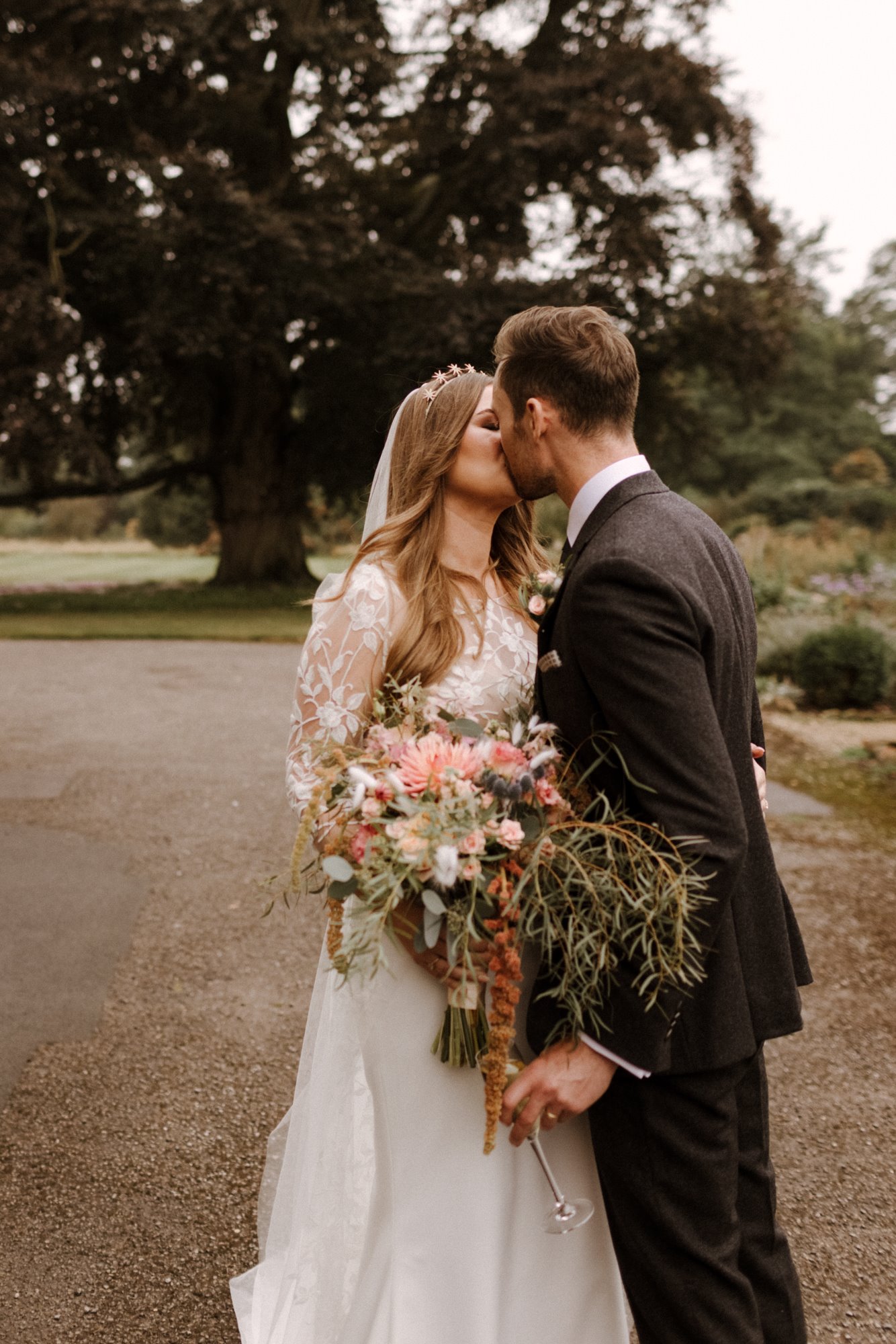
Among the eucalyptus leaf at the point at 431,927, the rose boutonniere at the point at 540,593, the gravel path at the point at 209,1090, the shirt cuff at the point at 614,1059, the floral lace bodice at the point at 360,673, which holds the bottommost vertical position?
the gravel path at the point at 209,1090

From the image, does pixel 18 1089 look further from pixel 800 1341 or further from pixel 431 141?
pixel 431 141

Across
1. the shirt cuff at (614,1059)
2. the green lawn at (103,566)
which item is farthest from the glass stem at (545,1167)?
the green lawn at (103,566)

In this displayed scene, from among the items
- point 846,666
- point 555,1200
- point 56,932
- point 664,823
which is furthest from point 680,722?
point 846,666

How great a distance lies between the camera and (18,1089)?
3.82 metres

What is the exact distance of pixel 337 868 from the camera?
1789 millimetres

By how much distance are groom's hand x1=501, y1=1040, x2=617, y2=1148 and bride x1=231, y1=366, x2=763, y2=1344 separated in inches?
10.3

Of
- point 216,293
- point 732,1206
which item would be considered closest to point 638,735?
point 732,1206

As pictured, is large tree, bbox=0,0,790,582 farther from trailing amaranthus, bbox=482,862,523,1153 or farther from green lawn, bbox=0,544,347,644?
trailing amaranthus, bbox=482,862,523,1153

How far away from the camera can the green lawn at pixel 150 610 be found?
630 inches

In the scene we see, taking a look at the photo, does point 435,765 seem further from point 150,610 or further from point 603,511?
point 150,610

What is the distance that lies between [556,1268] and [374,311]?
816 inches

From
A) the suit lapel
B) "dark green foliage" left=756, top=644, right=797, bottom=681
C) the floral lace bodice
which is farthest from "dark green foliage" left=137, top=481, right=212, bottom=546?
the suit lapel

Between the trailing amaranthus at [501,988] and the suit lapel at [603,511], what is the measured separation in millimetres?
469

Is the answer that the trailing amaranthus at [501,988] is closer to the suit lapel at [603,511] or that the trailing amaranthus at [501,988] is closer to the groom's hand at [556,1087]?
the groom's hand at [556,1087]
